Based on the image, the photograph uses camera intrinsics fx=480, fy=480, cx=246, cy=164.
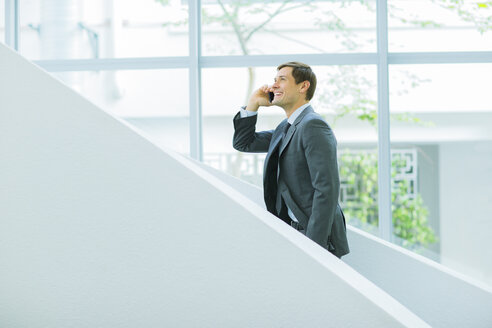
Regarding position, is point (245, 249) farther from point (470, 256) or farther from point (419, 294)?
point (470, 256)

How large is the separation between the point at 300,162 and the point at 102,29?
2.87 meters

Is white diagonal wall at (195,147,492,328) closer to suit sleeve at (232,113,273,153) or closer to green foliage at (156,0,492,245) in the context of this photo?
suit sleeve at (232,113,273,153)

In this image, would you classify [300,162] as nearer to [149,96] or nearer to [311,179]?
[311,179]

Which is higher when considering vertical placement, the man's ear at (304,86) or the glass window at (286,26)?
the glass window at (286,26)

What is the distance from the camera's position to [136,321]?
1298 mm

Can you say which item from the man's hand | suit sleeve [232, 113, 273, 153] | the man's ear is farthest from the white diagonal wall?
the man's ear

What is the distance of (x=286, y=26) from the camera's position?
13.2 feet

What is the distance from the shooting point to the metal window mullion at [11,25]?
418 cm

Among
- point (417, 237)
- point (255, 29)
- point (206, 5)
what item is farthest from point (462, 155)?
point (206, 5)

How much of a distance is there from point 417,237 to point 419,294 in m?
1.84

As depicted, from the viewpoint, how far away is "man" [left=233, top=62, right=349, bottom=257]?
72.1 inches

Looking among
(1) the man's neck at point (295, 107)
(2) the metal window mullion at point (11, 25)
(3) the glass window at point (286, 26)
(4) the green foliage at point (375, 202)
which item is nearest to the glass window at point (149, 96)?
(3) the glass window at point (286, 26)

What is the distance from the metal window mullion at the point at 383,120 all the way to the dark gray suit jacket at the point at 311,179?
1894 mm

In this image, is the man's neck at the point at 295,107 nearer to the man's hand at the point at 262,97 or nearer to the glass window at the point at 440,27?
the man's hand at the point at 262,97
